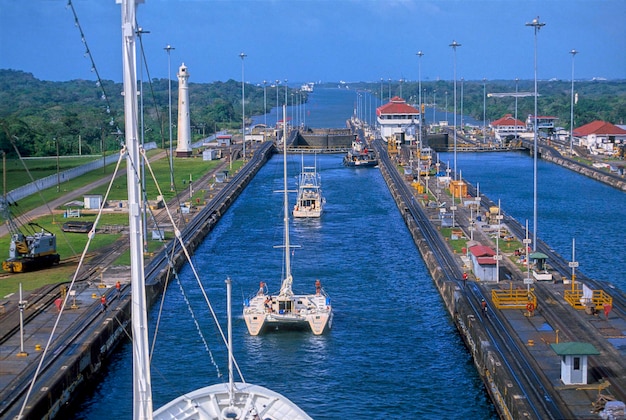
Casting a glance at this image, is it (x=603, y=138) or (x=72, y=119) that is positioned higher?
(x=72, y=119)

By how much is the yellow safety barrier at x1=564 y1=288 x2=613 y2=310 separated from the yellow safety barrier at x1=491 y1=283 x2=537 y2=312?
2.36 feet

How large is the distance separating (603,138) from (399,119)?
1497 centimetres

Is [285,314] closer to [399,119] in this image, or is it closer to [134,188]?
[134,188]

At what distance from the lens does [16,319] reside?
65.0 feet

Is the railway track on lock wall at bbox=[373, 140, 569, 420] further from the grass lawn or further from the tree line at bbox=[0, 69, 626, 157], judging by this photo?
the grass lawn

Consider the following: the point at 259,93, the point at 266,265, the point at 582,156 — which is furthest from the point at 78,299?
the point at 259,93

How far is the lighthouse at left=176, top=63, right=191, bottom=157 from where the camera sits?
5619 cm

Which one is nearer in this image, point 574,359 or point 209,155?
point 574,359

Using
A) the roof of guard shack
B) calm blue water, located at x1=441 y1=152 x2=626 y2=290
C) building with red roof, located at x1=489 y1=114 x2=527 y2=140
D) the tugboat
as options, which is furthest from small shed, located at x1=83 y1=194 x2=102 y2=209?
building with red roof, located at x1=489 y1=114 x2=527 y2=140

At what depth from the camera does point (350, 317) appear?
70.9 feet

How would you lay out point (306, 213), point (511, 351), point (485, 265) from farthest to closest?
point (306, 213) → point (485, 265) → point (511, 351)

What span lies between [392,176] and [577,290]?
27.4 metres

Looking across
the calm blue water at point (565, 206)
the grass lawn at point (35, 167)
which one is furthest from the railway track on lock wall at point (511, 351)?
the grass lawn at point (35, 167)

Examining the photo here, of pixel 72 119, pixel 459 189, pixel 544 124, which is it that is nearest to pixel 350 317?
pixel 459 189
